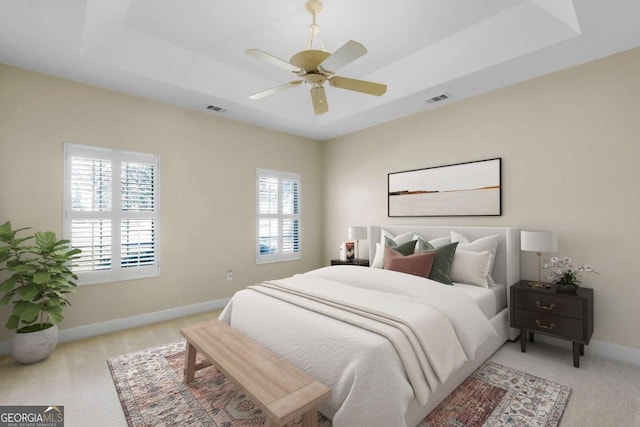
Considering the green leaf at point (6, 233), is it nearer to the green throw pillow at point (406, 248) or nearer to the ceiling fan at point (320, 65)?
the ceiling fan at point (320, 65)

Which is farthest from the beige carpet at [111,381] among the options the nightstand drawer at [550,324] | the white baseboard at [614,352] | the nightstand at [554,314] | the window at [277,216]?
the window at [277,216]

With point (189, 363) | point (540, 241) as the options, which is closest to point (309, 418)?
point (189, 363)

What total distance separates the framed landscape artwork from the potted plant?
387 cm

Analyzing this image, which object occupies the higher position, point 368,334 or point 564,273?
point 564,273

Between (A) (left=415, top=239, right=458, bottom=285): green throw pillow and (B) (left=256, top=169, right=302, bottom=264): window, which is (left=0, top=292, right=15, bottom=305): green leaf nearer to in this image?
(B) (left=256, top=169, right=302, bottom=264): window

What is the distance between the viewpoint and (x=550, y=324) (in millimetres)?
2650

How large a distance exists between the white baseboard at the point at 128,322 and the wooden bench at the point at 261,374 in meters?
1.68

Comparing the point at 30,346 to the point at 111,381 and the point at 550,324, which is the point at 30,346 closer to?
the point at 111,381

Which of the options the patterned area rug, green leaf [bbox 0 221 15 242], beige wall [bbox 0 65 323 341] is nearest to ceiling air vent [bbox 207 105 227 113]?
beige wall [bbox 0 65 323 341]

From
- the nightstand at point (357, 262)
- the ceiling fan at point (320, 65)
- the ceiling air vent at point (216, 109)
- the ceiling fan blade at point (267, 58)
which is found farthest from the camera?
the nightstand at point (357, 262)

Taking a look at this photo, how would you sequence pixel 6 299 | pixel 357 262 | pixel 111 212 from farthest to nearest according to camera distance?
pixel 357 262 → pixel 111 212 → pixel 6 299

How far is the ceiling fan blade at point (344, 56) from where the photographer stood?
1836 mm

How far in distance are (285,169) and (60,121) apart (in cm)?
287

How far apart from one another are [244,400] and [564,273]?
303cm
